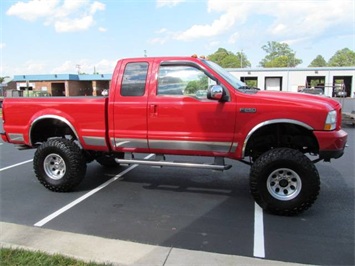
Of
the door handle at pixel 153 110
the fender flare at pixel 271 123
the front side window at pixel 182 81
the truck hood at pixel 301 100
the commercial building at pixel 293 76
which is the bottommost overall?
the fender flare at pixel 271 123

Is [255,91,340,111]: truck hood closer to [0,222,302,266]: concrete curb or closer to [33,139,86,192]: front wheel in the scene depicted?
[0,222,302,266]: concrete curb

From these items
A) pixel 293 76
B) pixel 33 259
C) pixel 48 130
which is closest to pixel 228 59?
pixel 293 76

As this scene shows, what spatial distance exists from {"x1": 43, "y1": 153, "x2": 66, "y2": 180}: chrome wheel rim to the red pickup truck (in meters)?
0.02

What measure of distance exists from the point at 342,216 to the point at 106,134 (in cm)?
367

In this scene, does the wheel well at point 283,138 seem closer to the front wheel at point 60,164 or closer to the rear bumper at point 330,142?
the rear bumper at point 330,142

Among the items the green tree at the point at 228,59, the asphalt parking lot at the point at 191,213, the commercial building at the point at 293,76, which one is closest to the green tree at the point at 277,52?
the green tree at the point at 228,59

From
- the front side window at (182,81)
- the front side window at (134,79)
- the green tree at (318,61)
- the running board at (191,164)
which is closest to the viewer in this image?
the running board at (191,164)

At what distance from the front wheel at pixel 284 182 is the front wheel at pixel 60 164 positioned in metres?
2.87

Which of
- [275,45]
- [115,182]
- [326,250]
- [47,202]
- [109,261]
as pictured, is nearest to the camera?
[109,261]

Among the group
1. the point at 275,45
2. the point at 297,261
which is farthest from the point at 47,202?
the point at 275,45

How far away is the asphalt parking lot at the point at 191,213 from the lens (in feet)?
12.9

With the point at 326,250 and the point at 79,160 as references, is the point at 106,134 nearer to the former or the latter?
the point at 79,160

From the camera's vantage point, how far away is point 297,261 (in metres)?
3.56

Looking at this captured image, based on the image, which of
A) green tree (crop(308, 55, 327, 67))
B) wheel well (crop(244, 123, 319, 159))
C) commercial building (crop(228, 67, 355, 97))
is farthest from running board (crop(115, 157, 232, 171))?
green tree (crop(308, 55, 327, 67))
